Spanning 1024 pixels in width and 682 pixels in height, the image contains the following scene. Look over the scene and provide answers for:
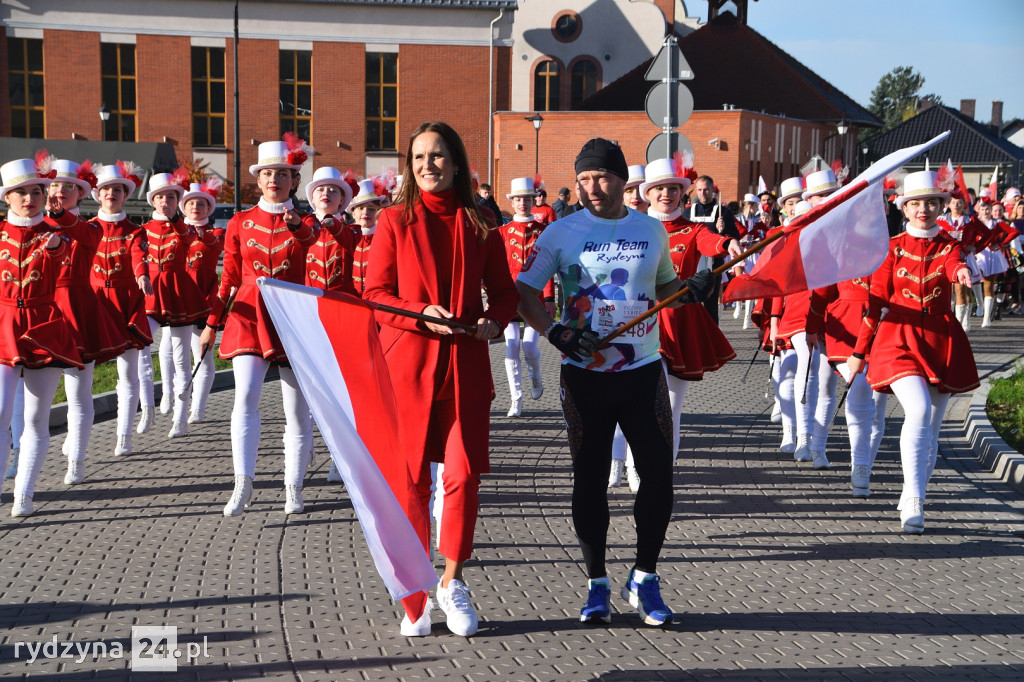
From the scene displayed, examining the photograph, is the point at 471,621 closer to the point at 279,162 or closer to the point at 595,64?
the point at 279,162

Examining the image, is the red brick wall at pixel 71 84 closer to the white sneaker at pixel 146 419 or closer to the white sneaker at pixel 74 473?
the white sneaker at pixel 146 419

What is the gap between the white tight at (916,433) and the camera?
7.23 m

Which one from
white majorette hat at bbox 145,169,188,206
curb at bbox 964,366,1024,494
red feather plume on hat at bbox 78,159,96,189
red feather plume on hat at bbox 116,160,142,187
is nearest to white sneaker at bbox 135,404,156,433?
white majorette hat at bbox 145,169,188,206

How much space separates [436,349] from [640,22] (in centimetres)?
5131

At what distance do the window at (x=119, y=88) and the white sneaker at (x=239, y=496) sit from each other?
150ft

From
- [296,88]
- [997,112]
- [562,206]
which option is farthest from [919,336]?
[997,112]

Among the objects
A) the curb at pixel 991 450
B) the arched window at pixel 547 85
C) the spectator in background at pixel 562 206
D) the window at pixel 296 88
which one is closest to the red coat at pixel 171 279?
the curb at pixel 991 450

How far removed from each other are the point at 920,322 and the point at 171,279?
21.0 feet

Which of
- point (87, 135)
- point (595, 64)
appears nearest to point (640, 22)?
point (595, 64)

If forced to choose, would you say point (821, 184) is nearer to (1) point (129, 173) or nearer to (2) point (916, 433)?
(2) point (916, 433)

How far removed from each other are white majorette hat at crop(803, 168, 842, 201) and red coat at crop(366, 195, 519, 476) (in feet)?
14.6

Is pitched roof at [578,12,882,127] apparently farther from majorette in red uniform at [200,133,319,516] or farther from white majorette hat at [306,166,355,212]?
majorette in red uniform at [200,133,319,516]

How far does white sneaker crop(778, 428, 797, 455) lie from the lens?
9781 mm

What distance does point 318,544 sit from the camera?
6.84 m
